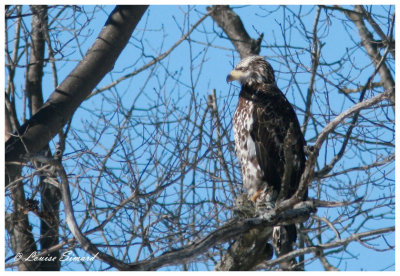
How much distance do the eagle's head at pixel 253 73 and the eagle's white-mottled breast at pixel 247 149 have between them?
1.25 ft

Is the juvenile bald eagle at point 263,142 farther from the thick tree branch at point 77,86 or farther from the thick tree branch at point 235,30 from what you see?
the thick tree branch at point 235,30

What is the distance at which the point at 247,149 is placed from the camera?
6.54m

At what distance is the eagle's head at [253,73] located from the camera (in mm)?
6911

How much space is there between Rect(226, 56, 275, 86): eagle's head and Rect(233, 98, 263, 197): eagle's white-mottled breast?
0.38 m

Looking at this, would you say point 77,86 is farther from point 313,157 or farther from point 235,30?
point 235,30

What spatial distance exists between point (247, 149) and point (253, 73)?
855 mm

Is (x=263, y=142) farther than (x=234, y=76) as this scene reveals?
No

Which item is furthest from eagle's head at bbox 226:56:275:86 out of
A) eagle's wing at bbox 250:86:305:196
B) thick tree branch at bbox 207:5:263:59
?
thick tree branch at bbox 207:5:263:59

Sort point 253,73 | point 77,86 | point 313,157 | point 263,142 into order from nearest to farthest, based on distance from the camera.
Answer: point 313,157, point 263,142, point 77,86, point 253,73

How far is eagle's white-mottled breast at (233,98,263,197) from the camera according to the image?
256 inches

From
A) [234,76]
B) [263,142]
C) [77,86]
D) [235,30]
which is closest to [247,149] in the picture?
[263,142]

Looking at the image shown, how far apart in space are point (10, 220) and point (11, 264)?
26.0 inches

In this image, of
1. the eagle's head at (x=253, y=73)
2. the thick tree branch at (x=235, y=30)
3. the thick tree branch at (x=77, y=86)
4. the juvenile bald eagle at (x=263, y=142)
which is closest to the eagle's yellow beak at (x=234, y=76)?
the eagle's head at (x=253, y=73)

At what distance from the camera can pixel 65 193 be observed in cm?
459
